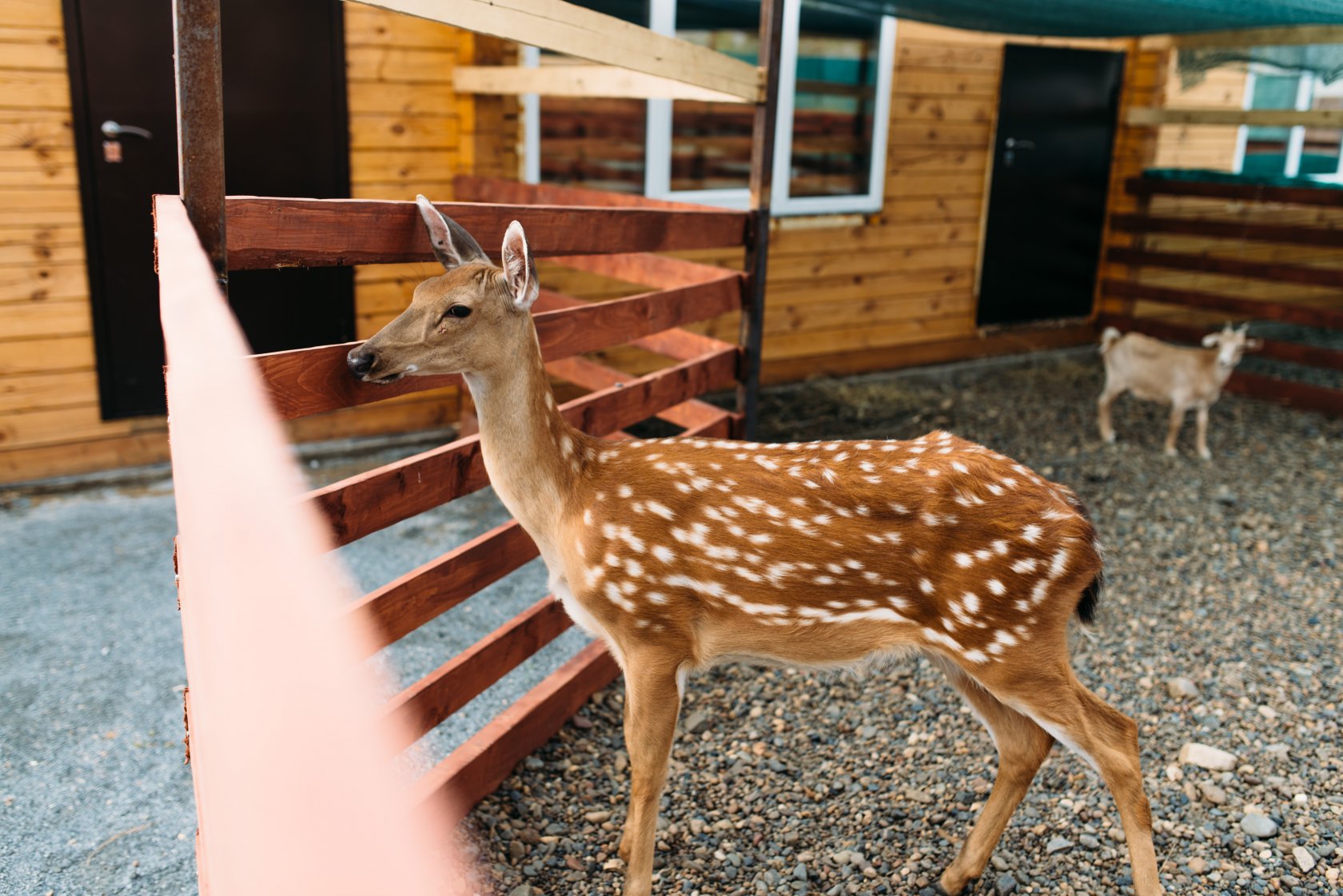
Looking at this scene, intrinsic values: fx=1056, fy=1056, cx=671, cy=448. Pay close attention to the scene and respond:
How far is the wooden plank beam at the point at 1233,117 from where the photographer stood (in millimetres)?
7691

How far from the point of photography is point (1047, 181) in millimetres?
8844

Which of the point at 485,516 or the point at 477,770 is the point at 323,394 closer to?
the point at 477,770

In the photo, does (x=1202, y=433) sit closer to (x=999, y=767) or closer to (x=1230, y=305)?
(x=1230, y=305)

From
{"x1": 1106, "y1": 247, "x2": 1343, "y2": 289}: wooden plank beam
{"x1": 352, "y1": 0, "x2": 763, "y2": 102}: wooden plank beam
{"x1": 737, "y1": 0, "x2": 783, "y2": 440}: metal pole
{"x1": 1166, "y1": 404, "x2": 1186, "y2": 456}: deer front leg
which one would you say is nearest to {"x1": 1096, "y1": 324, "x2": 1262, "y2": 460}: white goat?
{"x1": 1166, "y1": 404, "x2": 1186, "y2": 456}: deer front leg

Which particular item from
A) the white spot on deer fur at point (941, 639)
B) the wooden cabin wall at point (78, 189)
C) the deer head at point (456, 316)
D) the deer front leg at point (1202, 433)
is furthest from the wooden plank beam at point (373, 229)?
the deer front leg at point (1202, 433)

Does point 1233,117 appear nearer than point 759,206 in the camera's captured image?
No

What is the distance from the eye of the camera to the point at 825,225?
7684 millimetres

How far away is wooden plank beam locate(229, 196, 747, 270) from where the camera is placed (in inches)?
90.0

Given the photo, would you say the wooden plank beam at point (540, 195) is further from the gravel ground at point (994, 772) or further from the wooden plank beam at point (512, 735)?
the gravel ground at point (994, 772)

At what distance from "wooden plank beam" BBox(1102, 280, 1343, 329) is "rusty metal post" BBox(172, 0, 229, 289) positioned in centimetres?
795

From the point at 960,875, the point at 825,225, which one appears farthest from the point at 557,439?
the point at 825,225

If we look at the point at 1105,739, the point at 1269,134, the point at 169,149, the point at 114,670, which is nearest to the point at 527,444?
the point at 1105,739

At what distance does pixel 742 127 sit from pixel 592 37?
421cm

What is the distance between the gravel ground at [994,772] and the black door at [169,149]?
315 centimetres
